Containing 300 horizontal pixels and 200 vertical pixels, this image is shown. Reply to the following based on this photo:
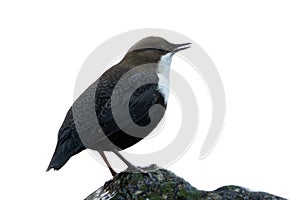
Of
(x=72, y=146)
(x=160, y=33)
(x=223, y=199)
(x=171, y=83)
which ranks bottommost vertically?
(x=223, y=199)

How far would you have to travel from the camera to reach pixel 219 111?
8.95 m

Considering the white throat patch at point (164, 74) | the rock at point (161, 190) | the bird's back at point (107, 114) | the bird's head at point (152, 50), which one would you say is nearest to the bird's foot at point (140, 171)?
the rock at point (161, 190)

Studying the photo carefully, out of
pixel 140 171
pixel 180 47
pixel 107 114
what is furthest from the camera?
pixel 180 47

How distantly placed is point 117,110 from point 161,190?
1.11 metres

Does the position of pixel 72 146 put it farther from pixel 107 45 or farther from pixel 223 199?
pixel 223 199

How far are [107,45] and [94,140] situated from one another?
126 centimetres

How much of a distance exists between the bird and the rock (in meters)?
0.26

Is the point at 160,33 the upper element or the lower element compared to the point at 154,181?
upper

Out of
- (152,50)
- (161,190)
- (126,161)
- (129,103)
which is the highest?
(152,50)

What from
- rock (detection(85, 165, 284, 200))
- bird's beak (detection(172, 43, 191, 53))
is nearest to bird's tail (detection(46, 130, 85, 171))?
rock (detection(85, 165, 284, 200))

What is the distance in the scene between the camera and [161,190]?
858 centimetres

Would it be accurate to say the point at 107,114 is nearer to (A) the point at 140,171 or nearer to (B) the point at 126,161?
(B) the point at 126,161

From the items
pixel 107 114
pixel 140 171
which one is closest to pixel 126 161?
pixel 140 171

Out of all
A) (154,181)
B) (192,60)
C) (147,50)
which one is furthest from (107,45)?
(154,181)
